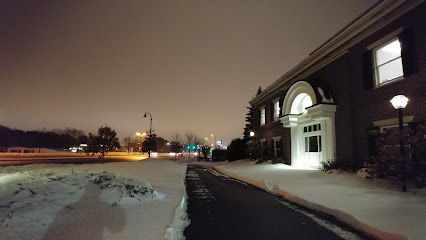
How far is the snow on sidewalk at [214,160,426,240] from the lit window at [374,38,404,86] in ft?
15.0

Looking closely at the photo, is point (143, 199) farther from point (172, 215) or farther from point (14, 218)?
point (14, 218)

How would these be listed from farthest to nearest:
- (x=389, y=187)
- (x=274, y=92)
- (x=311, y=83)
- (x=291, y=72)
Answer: (x=274, y=92) < (x=291, y=72) < (x=311, y=83) < (x=389, y=187)

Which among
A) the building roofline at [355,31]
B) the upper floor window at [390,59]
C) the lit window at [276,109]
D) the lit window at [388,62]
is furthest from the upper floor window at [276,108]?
the lit window at [388,62]

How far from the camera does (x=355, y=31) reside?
12.6m

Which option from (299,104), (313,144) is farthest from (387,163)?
(299,104)

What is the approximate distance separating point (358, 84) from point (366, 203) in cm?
786

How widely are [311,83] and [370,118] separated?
14.1 feet

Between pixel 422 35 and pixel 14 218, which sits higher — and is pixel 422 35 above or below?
above

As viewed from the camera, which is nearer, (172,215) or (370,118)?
(172,215)

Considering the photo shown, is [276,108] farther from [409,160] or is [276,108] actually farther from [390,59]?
[409,160]

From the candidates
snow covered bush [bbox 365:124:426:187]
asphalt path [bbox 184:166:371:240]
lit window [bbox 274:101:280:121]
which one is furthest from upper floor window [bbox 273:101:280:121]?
asphalt path [bbox 184:166:371:240]

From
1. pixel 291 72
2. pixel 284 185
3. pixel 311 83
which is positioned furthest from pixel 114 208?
pixel 291 72

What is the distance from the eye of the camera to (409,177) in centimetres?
865

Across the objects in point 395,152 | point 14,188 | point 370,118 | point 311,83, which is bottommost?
point 14,188
